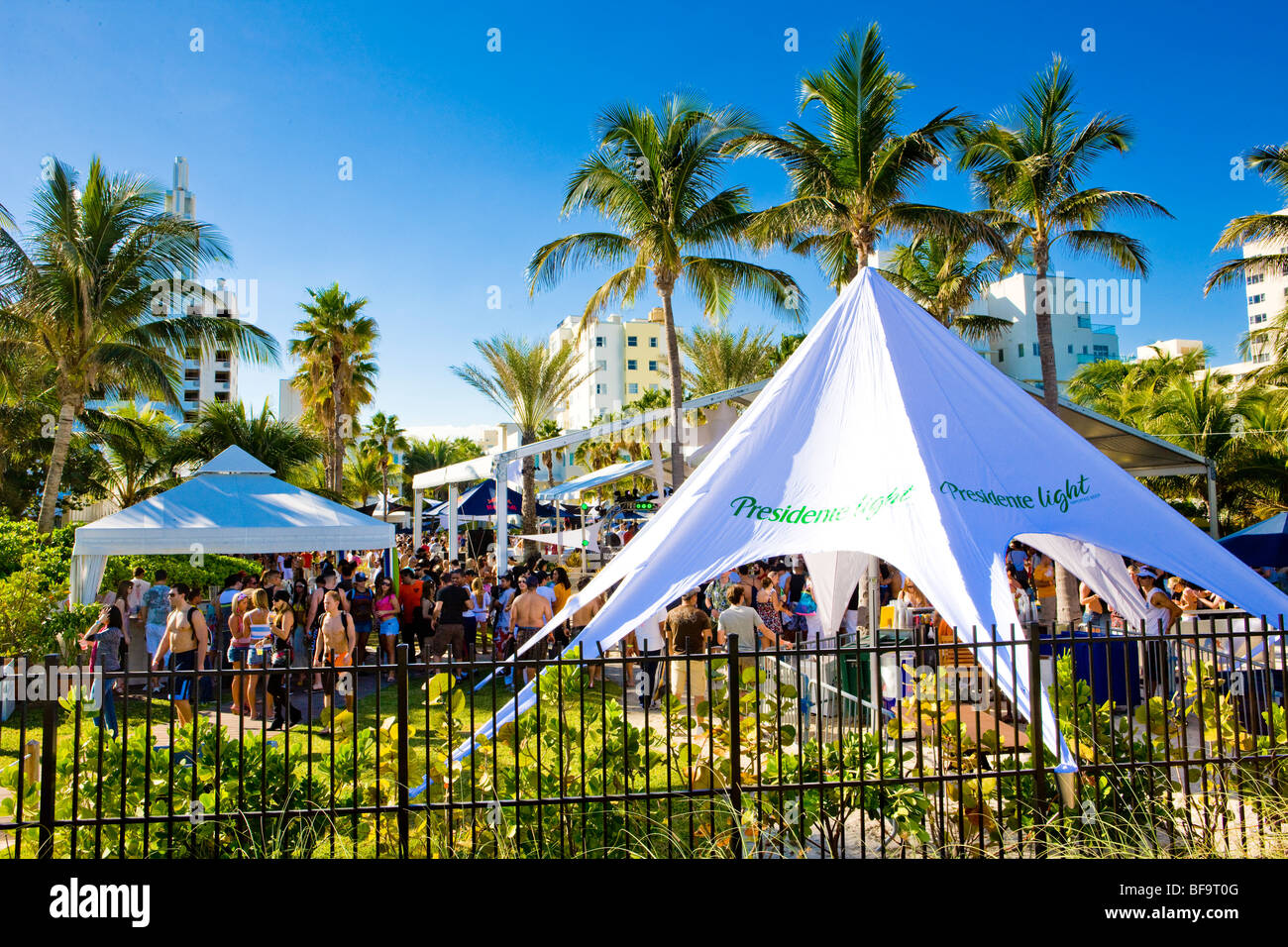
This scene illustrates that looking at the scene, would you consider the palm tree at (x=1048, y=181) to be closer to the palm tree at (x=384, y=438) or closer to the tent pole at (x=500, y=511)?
the tent pole at (x=500, y=511)

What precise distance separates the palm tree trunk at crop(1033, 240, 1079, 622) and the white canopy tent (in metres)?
11.7

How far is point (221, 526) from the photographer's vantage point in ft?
41.4

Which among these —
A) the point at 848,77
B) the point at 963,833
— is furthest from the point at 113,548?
the point at 848,77

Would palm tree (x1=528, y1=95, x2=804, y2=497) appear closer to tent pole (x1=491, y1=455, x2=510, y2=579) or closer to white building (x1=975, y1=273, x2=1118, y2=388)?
tent pole (x1=491, y1=455, x2=510, y2=579)

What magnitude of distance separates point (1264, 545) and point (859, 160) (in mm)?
10147

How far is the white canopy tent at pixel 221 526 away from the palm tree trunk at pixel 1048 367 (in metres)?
11.7

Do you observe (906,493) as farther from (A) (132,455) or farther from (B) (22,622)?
(A) (132,455)

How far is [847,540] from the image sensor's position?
6.68m

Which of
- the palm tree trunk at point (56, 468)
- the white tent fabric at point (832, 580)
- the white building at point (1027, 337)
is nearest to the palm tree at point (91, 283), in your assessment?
the palm tree trunk at point (56, 468)

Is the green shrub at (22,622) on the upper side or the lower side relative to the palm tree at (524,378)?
lower

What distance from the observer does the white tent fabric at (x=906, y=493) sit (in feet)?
20.9

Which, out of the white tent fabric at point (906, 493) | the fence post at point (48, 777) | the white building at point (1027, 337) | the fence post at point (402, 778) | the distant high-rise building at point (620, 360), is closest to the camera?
the fence post at point (48, 777)
